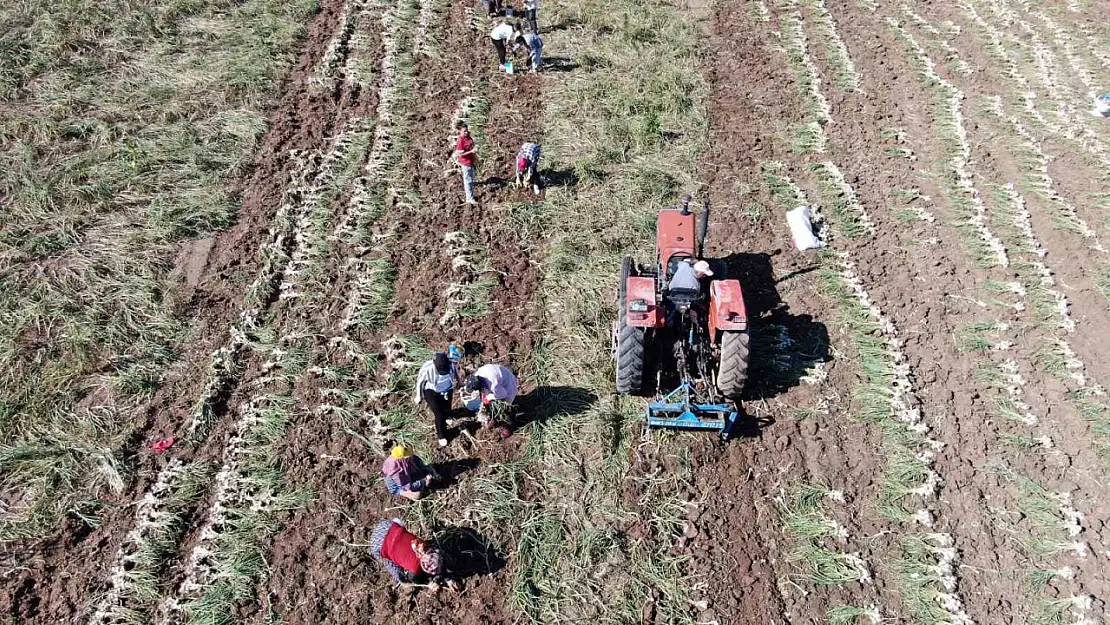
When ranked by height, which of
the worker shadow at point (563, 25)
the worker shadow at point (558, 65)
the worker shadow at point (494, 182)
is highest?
the worker shadow at point (563, 25)

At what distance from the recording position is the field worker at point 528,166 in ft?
33.7

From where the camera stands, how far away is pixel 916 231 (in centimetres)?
975

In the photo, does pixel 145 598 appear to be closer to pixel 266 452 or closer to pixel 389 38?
pixel 266 452

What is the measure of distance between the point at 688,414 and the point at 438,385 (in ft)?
8.39

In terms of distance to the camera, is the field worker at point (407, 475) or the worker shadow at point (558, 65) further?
the worker shadow at point (558, 65)

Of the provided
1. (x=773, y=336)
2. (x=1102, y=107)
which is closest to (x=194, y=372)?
(x=773, y=336)

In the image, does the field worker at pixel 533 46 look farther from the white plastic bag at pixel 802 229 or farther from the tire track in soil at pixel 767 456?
the white plastic bag at pixel 802 229

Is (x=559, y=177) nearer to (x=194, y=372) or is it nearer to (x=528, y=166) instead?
(x=528, y=166)

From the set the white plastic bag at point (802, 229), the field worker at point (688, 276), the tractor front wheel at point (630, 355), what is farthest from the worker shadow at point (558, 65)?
the tractor front wheel at point (630, 355)

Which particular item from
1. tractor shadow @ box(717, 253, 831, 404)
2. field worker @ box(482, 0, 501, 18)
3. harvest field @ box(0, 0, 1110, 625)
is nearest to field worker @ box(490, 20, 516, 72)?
harvest field @ box(0, 0, 1110, 625)

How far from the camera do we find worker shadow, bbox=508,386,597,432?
7.52 metres

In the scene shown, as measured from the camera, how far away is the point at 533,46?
42.1ft

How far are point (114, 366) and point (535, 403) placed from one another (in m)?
5.04

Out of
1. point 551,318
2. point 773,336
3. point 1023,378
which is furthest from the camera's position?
point 551,318
